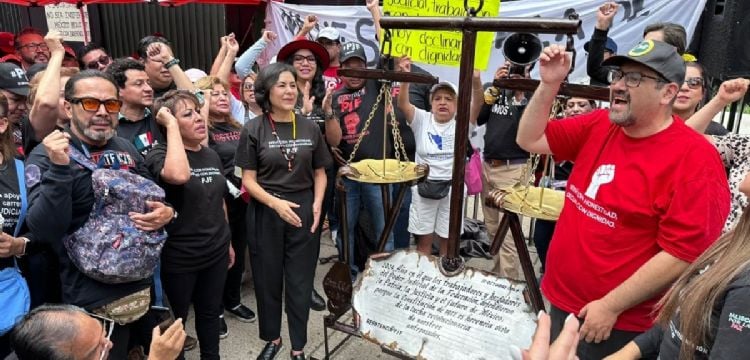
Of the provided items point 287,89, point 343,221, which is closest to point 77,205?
point 287,89

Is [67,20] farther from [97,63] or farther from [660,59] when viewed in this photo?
[660,59]

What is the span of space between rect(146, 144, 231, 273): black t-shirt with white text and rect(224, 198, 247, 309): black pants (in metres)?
0.91

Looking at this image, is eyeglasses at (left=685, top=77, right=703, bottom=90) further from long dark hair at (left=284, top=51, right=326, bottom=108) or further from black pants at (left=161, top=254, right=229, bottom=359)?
black pants at (left=161, top=254, right=229, bottom=359)

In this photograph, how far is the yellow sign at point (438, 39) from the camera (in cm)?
332

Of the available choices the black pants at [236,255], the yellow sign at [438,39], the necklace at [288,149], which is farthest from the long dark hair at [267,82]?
the black pants at [236,255]

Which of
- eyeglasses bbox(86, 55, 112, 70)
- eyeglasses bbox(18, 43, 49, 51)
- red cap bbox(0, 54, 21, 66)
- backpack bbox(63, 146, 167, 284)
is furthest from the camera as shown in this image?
eyeglasses bbox(18, 43, 49, 51)

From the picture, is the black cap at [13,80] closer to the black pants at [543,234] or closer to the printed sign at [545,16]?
the printed sign at [545,16]

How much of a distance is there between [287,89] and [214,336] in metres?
1.53

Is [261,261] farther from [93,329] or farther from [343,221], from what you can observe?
[93,329]

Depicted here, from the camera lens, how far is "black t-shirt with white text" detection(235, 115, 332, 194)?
2.93 meters

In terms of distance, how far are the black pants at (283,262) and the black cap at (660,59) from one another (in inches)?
77.4

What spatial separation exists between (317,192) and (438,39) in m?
1.32

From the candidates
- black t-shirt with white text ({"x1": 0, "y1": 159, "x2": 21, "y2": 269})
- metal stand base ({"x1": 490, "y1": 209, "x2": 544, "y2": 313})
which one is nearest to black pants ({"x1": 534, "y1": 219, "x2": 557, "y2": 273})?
metal stand base ({"x1": 490, "y1": 209, "x2": 544, "y2": 313})

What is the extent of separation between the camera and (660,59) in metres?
1.73
